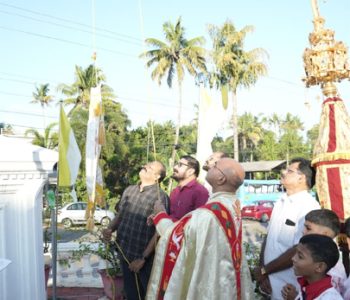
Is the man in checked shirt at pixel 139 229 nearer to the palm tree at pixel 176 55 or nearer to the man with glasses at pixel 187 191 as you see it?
the man with glasses at pixel 187 191

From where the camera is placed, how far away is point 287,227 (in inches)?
127

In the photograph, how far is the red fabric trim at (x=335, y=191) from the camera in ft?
10.5

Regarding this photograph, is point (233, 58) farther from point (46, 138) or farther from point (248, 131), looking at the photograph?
point (248, 131)

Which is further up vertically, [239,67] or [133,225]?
[239,67]

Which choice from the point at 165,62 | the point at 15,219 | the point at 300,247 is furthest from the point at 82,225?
the point at 300,247

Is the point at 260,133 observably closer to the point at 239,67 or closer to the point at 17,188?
the point at 239,67

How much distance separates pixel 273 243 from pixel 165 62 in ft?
81.8

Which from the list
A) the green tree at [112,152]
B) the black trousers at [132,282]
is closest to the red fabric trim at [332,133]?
the black trousers at [132,282]

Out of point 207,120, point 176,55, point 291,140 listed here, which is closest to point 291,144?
point 291,140

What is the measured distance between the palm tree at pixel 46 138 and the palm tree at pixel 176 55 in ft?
24.8

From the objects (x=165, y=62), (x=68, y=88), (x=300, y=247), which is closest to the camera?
(x=300, y=247)

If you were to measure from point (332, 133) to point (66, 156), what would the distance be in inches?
105

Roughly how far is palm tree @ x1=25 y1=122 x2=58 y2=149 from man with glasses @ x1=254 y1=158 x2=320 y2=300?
26390mm

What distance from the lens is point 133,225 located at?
4266 millimetres
